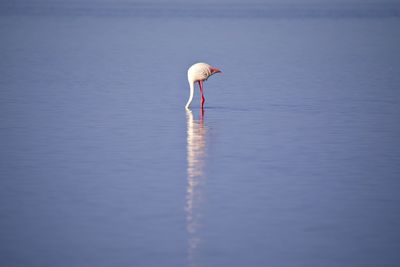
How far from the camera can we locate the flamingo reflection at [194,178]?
672cm

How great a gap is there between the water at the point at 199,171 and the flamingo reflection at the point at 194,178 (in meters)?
0.02

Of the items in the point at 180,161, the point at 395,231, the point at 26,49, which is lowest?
the point at 395,231

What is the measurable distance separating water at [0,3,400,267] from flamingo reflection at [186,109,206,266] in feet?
0.05

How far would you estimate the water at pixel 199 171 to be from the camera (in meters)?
6.55

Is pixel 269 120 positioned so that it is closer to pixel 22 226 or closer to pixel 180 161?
pixel 180 161

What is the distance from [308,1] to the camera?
4252 inches

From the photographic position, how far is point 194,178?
8.65 meters

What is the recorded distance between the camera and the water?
6.55 m

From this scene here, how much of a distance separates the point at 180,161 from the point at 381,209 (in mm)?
2555

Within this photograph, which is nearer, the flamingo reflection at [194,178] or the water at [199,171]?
the water at [199,171]

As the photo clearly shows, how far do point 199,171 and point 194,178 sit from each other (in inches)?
12.6

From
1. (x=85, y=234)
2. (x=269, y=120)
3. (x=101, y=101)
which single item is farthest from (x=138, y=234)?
(x=101, y=101)

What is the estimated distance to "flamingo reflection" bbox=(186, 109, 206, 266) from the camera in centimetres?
672

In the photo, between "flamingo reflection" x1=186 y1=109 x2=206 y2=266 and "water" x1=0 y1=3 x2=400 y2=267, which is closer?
"water" x1=0 y1=3 x2=400 y2=267
